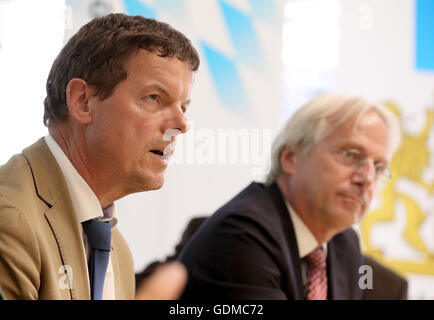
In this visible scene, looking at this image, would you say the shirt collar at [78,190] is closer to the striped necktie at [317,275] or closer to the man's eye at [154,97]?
the man's eye at [154,97]

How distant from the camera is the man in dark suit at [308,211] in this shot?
5.06 feet

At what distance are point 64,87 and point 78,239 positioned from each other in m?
0.30

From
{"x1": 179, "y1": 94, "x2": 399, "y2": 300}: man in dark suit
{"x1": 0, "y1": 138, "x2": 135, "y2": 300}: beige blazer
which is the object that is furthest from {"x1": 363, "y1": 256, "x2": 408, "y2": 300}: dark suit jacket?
{"x1": 0, "y1": 138, "x2": 135, "y2": 300}: beige blazer

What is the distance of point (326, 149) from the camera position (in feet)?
5.91

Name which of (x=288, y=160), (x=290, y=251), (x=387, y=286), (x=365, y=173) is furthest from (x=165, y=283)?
(x=387, y=286)

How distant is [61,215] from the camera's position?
1042mm

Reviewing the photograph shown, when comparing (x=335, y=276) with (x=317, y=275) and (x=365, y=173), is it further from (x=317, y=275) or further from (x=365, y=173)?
(x=365, y=173)

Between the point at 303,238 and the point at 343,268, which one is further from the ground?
the point at 303,238

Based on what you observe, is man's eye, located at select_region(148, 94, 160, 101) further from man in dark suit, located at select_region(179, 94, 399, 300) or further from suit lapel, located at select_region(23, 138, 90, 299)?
man in dark suit, located at select_region(179, 94, 399, 300)

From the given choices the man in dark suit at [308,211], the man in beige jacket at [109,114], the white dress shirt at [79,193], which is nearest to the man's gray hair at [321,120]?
the man in dark suit at [308,211]

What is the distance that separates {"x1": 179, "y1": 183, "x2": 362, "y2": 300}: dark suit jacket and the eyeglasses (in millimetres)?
248

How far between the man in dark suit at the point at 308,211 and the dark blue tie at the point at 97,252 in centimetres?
47

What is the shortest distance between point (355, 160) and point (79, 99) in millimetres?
946
